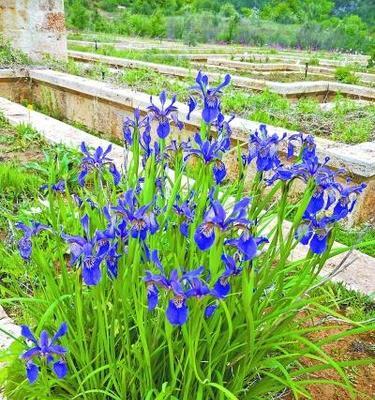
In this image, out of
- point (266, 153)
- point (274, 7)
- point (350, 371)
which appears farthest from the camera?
point (274, 7)

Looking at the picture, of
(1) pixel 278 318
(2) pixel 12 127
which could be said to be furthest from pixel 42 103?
(1) pixel 278 318

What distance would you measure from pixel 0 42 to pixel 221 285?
7.06m

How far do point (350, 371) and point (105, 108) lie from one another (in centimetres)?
436

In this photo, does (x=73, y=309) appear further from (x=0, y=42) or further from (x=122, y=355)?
(x=0, y=42)

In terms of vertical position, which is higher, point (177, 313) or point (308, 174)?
point (308, 174)

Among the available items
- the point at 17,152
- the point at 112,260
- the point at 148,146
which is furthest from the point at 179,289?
the point at 17,152

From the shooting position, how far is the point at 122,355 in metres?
1.51

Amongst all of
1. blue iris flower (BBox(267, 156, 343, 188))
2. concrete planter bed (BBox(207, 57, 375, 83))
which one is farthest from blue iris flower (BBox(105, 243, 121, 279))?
concrete planter bed (BBox(207, 57, 375, 83))

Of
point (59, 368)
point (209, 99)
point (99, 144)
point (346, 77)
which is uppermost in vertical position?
point (209, 99)

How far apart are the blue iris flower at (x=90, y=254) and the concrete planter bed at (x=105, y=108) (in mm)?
2462

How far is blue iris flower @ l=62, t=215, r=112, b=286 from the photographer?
113cm

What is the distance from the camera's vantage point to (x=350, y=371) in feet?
6.30

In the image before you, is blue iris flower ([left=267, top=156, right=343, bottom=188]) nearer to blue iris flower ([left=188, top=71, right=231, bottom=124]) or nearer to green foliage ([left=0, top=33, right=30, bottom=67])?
blue iris flower ([left=188, top=71, right=231, bottom=124])

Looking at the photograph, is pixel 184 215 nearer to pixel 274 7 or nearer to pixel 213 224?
pixel 213 224
